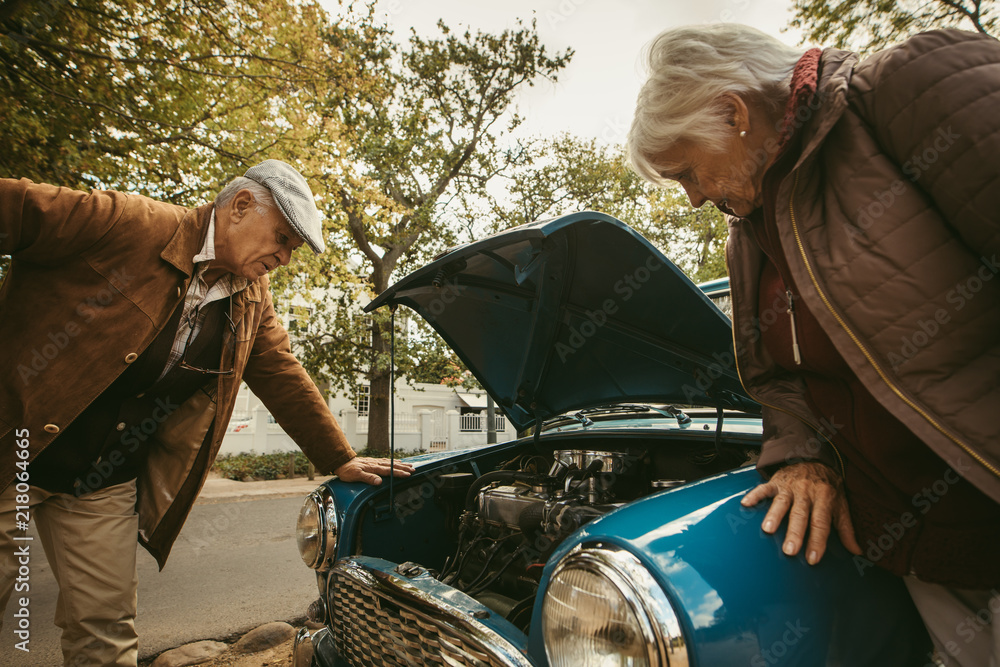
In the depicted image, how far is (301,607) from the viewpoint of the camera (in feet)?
12.3

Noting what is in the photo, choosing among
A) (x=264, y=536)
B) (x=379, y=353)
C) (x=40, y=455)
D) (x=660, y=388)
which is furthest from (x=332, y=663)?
(x=379, y=353)

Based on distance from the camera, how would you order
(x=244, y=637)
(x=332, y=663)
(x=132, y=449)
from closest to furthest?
(x=332, y=663), (x=132, y=449), (x=244, y=637)

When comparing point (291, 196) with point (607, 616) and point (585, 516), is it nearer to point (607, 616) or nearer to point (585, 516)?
point (585, 516)

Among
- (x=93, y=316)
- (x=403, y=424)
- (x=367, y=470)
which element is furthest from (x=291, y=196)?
(x=403, y=424)

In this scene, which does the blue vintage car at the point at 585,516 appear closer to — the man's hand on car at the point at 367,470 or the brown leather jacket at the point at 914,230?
the man's hand on car at the point at 367,470

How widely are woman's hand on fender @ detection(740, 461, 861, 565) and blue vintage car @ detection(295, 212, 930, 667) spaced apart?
3 centimetres

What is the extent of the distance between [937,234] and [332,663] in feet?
6.78

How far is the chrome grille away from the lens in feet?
4.37

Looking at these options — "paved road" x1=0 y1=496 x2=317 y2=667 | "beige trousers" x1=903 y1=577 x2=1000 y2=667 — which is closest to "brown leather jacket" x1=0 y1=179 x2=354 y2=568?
"paved road" x1=0 y1=496 x2=317 y2=667

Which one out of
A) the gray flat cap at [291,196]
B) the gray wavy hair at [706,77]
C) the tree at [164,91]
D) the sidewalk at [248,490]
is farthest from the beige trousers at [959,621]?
the sidewalk at [248,490]

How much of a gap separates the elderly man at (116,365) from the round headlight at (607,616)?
134 cm

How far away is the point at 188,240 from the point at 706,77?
1720 millimetres

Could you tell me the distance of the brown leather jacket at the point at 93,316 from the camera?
1683 millimetres

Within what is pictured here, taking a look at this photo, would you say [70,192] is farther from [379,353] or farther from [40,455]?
[379,353]
